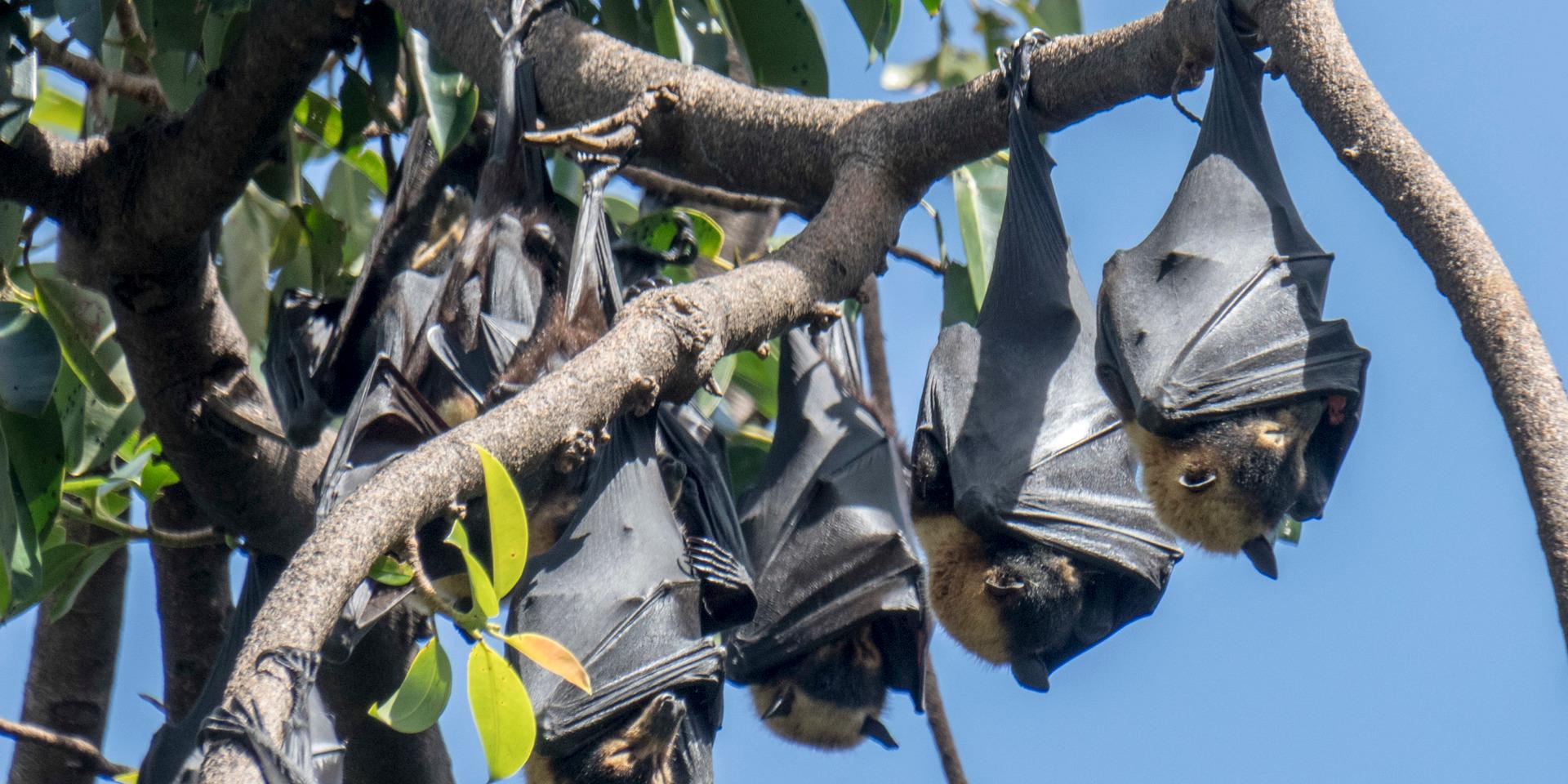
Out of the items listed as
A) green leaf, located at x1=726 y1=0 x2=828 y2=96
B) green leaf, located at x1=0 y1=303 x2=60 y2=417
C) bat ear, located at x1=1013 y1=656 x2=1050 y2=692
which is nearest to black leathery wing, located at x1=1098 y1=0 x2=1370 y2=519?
bat ear, located at x1=1013 y1=656 x2=1050 y2=692

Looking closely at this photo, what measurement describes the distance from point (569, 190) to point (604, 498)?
1.97 metres

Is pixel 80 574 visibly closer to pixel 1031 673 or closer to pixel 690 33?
pixel 690 33

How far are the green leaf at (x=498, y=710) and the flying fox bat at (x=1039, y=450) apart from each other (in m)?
1.38

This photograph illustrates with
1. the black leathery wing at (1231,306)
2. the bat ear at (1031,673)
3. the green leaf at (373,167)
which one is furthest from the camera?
the green leaf at (373,167)

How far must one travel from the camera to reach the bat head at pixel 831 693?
3.61m

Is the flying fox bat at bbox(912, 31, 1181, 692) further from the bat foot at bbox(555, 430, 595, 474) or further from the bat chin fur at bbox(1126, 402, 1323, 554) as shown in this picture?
the bat foot at bbox(555, 430, 595, 474)

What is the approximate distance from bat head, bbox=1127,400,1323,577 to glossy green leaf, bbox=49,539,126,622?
2.42 meters

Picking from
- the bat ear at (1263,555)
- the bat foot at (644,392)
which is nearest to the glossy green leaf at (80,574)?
the bat foot at (644,392)

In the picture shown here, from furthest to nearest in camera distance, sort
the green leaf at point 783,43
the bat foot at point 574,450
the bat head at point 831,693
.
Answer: the green leaf at point 783,43 < the bat head at point 831,693 < the bat foot at point 574,450

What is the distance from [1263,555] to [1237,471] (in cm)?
20

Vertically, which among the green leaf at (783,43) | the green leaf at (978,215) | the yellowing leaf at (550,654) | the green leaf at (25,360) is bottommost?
the yellowing leaf at (550,654)

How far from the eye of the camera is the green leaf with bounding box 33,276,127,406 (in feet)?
12.3

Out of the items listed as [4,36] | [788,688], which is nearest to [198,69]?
[4,36]

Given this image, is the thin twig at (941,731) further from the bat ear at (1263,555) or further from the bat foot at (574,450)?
the bat foot at (574,450)
